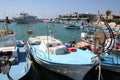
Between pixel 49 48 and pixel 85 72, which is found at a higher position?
pixel 49 48

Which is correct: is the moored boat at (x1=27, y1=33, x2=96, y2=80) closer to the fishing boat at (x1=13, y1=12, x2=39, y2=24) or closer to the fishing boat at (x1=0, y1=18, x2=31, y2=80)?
the fishing boat at (x1=0, y1=18, x2=31, y2=80)

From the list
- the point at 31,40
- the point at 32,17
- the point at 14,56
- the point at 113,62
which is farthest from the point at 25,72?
the point at 32,17

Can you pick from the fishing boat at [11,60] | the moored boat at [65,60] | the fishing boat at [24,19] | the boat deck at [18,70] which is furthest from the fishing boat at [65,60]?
the fishing boat at [24,19]

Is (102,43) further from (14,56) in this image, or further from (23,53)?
(23,53)

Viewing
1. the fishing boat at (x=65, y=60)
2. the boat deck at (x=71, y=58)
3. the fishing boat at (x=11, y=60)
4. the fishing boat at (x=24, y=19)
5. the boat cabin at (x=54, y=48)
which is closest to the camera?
the fishing boat at (x=11, y=60)

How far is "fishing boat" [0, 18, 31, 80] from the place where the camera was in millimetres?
14596

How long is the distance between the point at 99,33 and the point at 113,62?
644 centimetres

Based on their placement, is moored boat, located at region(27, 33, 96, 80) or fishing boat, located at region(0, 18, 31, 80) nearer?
fishing boat, located at region(0, 18, 31, 80)

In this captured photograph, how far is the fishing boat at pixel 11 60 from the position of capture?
14596 millimetres

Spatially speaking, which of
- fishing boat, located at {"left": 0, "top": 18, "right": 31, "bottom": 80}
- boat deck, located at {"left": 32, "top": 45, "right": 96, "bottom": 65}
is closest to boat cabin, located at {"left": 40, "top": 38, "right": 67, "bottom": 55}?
boat deck, located at {"left": 32, "top": 45, "right": 96, "bottom": 65}

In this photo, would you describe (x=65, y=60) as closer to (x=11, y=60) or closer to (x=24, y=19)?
(x=11, y=60)

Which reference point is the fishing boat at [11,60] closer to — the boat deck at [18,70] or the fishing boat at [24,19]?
the boat deck at [18,70]

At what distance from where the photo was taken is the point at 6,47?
1984cm

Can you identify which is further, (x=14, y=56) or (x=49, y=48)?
(x=49, y=48)
